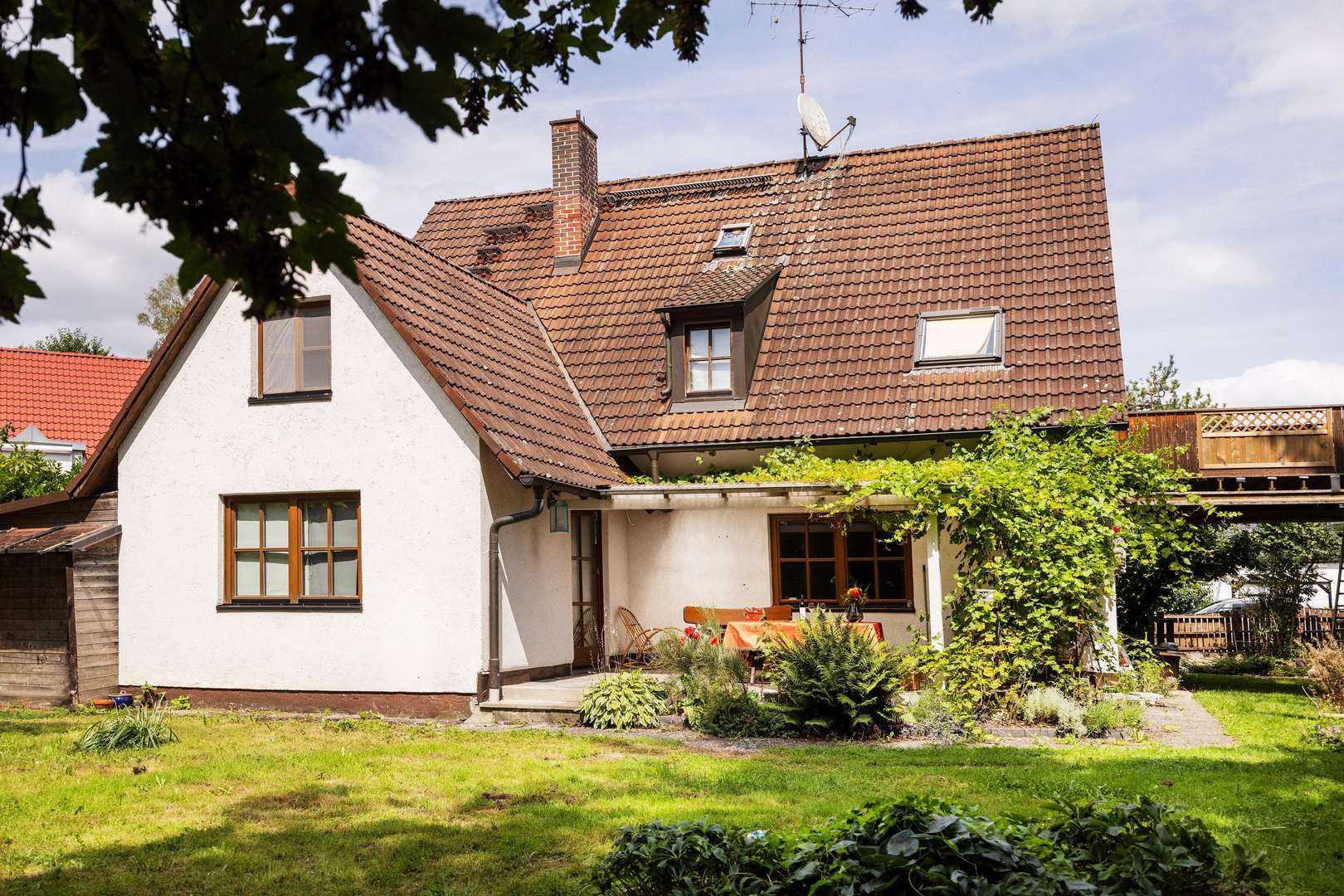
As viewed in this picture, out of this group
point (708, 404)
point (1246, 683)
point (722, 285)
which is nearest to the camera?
point (708, 404)

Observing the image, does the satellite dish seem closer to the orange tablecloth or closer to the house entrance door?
the house entrance door

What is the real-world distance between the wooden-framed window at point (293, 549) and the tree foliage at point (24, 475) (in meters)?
6.01

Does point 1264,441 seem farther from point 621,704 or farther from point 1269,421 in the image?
point 621,704

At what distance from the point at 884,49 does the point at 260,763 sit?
7645 mm

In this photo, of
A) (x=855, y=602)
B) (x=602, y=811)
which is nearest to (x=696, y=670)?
(x=855, y=602)

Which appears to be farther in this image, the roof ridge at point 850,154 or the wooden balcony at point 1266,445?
the roof ridge at point 850,154

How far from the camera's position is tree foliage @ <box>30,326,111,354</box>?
5525 centimetres

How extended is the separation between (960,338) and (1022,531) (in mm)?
4288

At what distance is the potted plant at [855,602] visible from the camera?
46.0 feet

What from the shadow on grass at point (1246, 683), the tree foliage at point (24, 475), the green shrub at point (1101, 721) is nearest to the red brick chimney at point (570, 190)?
the tree foliage at point (24, 475)

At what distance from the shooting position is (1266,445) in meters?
17.5

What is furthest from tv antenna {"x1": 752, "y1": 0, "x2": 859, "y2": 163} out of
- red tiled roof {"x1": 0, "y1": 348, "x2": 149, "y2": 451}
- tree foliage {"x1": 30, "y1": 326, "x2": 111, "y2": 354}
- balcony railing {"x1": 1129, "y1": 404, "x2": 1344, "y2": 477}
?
tree foliage {"x1": 30, "y1": 326, "x2": 111, "y2": 354}

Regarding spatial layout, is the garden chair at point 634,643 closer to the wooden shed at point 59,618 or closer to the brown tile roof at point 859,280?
the brown tile roof at point 859,280

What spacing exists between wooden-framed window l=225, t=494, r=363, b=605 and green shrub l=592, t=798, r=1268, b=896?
8.37 meters
